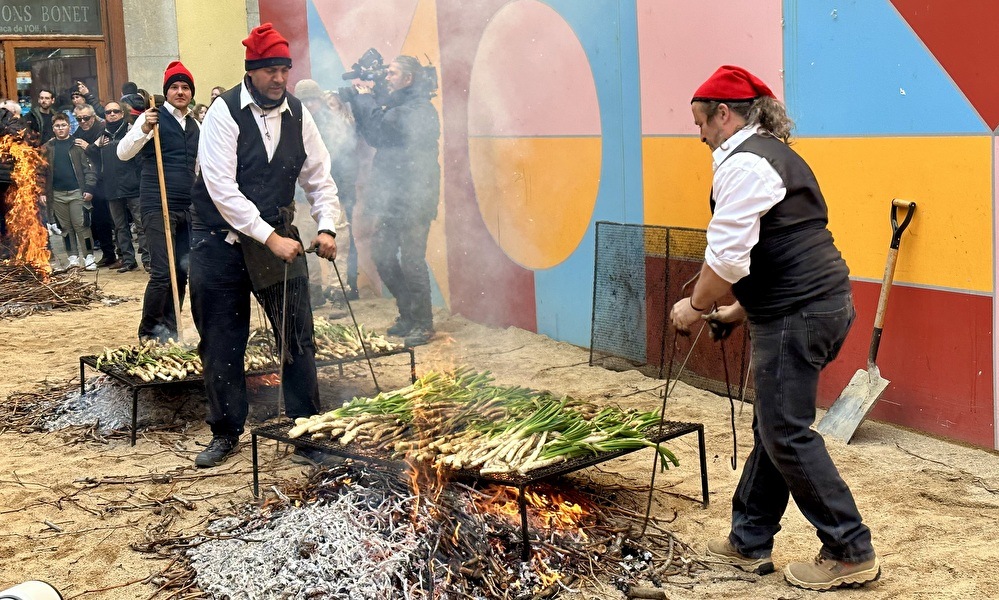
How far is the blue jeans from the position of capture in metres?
3.67

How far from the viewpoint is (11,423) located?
21.6 ft

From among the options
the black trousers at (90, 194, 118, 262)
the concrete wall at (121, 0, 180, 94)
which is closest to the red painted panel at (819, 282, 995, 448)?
the black trousers at (90, 194, 118, 262)

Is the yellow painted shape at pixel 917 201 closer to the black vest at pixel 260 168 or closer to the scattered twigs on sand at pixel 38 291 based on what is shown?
the black vest at pixel 260 168

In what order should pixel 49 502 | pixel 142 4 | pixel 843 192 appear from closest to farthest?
pixel 49 502
pixel 843 192
pixel 142 4

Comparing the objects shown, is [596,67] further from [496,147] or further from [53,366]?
[53,366]

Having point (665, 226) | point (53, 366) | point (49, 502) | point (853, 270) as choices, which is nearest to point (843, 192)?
point (853, 270)

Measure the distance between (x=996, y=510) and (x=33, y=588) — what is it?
399 cm

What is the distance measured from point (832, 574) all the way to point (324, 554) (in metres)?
1.91

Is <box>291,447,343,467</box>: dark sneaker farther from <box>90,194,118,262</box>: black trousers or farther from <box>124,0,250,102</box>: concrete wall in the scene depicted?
<box>124,0,250,102</box>: concrete wall

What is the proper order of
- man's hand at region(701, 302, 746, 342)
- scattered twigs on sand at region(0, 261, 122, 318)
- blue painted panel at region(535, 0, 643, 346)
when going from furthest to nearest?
scattered twigs on sand at region(0, 261, 122, 318) < blue painted panel at region(535, 0, 643, 346) < man's hand at region(701, 302, 746, 342)

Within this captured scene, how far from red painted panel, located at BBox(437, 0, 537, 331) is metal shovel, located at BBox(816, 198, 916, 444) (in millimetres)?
3351

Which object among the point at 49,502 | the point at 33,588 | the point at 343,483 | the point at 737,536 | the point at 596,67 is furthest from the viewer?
the point at 596,67

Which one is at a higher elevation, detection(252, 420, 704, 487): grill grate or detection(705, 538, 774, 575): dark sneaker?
detection(252, 420, 704, 487): grill grate

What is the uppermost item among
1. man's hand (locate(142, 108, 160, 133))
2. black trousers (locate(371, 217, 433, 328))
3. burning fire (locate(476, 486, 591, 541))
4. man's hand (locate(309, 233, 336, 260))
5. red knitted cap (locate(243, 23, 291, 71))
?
red knitted cap (locate(243, 23, 291, 71))
